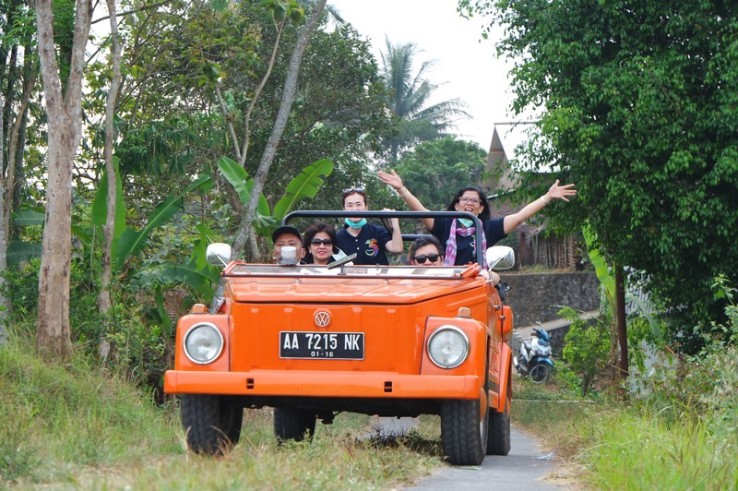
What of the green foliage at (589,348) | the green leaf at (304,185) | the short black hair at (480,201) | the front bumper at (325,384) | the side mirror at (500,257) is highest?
the green leaf at (304,185)

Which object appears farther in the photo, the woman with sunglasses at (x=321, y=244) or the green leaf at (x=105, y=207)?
the green leaf at (x=105, y=207)

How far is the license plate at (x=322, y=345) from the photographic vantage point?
24.3 ft

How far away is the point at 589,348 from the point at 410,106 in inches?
1482

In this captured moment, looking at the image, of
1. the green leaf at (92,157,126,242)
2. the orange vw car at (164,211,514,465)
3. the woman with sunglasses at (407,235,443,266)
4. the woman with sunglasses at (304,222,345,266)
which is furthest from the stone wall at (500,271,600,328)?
the orange vw car at (164,211,514,465)

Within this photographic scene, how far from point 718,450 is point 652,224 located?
12.4 m

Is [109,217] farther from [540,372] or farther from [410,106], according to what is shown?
[410,106]

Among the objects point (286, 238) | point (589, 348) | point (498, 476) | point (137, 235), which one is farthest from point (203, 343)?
point (589, 348)

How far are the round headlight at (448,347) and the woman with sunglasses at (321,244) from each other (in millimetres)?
2011

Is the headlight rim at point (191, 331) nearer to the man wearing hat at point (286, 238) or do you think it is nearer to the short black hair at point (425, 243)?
the man wearing hat at point (286, 238)

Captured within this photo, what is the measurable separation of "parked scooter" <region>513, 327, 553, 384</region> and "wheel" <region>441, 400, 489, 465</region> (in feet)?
81.2

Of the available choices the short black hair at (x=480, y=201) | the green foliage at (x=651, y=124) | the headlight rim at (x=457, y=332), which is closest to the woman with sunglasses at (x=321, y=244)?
the short black hair at (x=480, y=201)

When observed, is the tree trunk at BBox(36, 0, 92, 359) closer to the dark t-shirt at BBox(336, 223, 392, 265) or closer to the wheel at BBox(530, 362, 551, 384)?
the dark t-shirt at BBox(336, 223, 392, 265)

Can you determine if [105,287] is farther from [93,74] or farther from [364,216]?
[93,74]

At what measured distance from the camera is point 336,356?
24.3 ft
